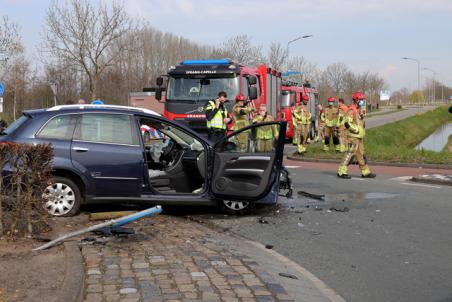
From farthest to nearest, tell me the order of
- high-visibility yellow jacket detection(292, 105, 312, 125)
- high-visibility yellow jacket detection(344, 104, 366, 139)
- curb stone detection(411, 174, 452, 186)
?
high-visibility yellow jacket detection(292, 105, 312, 125)
high-visibility yellow jacket detection(344, 104, 366, 139)
curb stone detection(411, 174, 452, 186)

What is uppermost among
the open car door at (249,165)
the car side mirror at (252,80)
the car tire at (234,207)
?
the car side mirror at (252,80)

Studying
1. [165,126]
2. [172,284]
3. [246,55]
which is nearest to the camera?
[172,284]

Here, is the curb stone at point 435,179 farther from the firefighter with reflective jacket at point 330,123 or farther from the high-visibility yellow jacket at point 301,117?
the firefighter with reflective jacket at point 330,123

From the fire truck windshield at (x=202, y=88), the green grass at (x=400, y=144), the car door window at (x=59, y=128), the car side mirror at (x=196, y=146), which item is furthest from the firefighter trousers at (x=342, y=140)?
the car door window at (x=59, y=128)

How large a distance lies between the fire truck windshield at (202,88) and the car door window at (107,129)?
7.59 meters

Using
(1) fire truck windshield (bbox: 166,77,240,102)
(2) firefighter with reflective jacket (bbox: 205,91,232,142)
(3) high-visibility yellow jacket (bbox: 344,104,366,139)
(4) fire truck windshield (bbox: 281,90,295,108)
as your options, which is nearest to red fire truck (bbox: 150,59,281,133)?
(1) fire truck windshield (bbox: 166,77,240,102)

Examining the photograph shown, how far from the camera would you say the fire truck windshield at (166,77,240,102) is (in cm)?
1524

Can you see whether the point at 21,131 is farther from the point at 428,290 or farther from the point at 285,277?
the point at 428,290

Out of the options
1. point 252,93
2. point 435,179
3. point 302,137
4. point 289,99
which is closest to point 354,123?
point 435,179

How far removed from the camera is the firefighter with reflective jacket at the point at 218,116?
1214cm

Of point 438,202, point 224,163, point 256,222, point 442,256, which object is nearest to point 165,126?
point 224,163

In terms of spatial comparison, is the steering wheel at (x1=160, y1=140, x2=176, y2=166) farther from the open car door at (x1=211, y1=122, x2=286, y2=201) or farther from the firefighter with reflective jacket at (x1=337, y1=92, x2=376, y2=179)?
the firefighter with reflective jacket at (x1=337, y1=92, x2=376, y2=179)

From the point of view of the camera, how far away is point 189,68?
15.5 m

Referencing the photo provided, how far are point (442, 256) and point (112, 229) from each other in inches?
141
